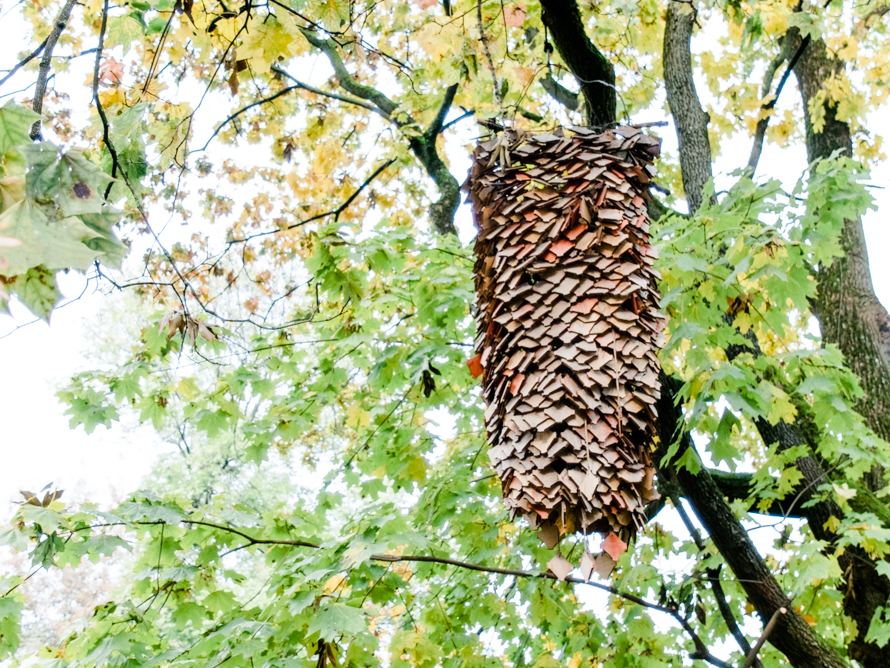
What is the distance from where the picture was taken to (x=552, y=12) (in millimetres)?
2203

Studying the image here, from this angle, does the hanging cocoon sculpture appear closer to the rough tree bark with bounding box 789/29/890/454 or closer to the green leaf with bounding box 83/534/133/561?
the green leaf with bounding box 83/534/133/561

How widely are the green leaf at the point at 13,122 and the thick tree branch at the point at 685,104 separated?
142 inches

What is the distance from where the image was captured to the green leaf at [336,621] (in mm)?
1949

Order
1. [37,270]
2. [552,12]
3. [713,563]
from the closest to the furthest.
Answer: [37,270]
[552,12]
[713,563]

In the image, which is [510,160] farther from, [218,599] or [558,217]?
[218,599]

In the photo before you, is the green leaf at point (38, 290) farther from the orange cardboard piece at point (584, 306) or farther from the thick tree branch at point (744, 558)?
the thick tree branch at point (744, 558)

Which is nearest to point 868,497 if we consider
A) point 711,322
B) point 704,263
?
point 711,322

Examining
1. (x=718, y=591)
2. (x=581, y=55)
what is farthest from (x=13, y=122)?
(x=718, y=591)

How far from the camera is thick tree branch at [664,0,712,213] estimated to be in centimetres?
390

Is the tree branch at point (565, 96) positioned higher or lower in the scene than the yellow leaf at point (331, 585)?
higher

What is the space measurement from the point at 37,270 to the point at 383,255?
7.63 feet

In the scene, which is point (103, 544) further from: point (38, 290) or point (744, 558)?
point (744, 558)

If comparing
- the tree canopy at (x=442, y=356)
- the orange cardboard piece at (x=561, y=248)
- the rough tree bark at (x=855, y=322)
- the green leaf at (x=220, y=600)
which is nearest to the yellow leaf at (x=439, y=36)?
the tree canopy at (x=442, y=356)

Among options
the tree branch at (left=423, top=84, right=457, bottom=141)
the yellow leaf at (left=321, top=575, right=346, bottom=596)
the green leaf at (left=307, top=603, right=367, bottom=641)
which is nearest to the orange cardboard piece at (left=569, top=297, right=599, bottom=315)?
the green leaf at (left=307, top=603, right=367, bottom=641)
